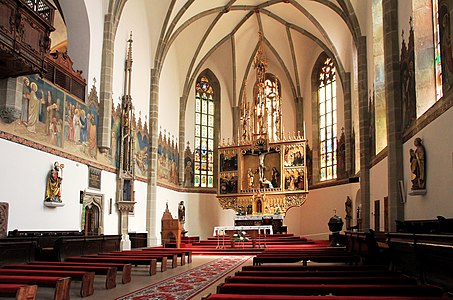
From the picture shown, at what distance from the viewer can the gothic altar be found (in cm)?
2712

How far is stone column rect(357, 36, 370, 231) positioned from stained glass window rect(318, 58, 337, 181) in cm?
674

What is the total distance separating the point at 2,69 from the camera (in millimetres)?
11977

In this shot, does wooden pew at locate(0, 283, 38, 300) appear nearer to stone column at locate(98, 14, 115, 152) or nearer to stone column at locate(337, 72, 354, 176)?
stone column at locate(98, 14, 115, 152)

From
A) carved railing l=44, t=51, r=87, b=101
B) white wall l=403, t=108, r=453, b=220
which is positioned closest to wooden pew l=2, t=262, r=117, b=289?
white wall l=403, t=108, r=453, b=220

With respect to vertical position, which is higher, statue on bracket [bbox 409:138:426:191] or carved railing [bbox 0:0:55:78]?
carved railing [bbox 0:0:55:78]

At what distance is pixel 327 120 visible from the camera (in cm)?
2961

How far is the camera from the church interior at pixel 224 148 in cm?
905

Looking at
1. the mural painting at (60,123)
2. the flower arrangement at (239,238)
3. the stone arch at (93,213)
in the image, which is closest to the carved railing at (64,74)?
the mural painting at (60,123)

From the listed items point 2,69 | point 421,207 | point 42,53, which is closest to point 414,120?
point 421,207

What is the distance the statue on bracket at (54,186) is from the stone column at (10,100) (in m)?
2.51

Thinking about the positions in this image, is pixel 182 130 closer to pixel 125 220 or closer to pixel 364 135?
pixel 125 220

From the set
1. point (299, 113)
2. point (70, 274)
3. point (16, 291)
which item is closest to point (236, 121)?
point (299, 113)

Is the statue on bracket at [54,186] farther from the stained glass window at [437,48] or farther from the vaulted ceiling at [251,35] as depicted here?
the stained glass window at [437,48]

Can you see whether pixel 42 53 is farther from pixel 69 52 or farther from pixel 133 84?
pixel 133 84
